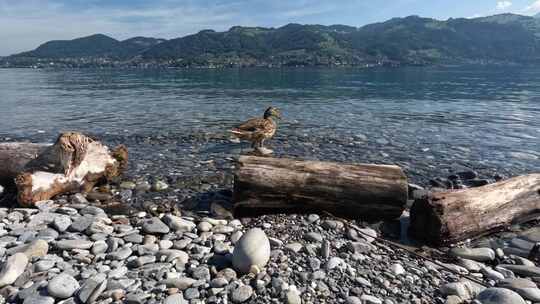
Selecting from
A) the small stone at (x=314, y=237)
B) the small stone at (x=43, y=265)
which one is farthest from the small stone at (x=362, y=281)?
the small stone at (x=43, y=265)

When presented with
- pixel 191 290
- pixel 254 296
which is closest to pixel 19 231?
pixel 191 290

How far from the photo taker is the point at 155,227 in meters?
7.31

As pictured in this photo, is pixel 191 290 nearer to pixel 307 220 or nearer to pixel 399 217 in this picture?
pixel 307 220

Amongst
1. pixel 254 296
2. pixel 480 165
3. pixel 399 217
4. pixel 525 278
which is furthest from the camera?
pixel 480 165

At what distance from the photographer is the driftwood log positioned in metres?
8.80

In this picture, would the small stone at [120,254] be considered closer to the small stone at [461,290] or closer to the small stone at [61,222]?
the small stone at [61,222]

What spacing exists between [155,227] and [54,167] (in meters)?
4.16

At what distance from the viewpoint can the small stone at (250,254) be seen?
5684mm

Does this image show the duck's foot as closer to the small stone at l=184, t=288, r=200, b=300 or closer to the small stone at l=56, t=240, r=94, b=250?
the small stone at l=56, t=240, r=94, b=250

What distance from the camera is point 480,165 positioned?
13609mm

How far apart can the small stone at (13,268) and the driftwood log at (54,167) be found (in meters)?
3.44

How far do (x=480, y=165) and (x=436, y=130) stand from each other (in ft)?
22.1

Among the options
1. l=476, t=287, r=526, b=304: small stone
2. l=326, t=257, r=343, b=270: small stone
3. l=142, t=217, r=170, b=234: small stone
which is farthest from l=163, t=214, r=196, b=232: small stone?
l=476, t=287, r=526, b=304: small stone

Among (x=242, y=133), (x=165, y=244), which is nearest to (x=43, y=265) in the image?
(x=165, y=244)
